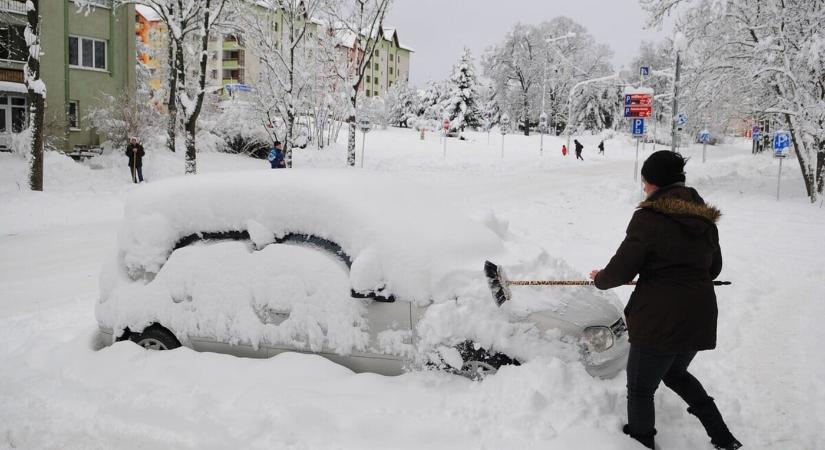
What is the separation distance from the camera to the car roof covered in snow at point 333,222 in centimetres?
415

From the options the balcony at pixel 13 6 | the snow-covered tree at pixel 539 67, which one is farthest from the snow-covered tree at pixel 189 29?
the snow-covered tree at pixel 539 67

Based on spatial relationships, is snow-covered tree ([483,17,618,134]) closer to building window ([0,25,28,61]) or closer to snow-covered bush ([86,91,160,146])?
snow-covered bush ([86,91,160,146])

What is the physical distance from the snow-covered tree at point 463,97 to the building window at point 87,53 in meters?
38.2

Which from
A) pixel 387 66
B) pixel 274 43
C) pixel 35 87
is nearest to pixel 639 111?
pixel 274 43

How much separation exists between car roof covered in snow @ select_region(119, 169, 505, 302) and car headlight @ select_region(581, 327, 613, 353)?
0.88 metres

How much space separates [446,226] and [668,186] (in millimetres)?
1804

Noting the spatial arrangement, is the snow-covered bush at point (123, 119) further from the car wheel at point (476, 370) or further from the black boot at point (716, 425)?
the black boot at point (716, 425)

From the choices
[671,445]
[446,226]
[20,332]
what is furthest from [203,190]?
[671,445]

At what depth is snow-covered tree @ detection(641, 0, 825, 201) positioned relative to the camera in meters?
17.5

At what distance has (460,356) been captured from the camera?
407 cm

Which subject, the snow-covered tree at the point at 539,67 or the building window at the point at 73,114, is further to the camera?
the snow-covered tree at the point at 539,67

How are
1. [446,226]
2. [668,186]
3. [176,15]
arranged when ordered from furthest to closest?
[176,15]
[446,226]
[668,186]

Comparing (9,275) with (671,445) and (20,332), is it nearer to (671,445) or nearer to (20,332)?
(20,332)

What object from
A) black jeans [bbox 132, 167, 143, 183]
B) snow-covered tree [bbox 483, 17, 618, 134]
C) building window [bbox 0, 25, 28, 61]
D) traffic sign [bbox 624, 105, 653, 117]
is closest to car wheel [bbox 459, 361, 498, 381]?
traffic sign [bbox 624, 105, 653, 117]
